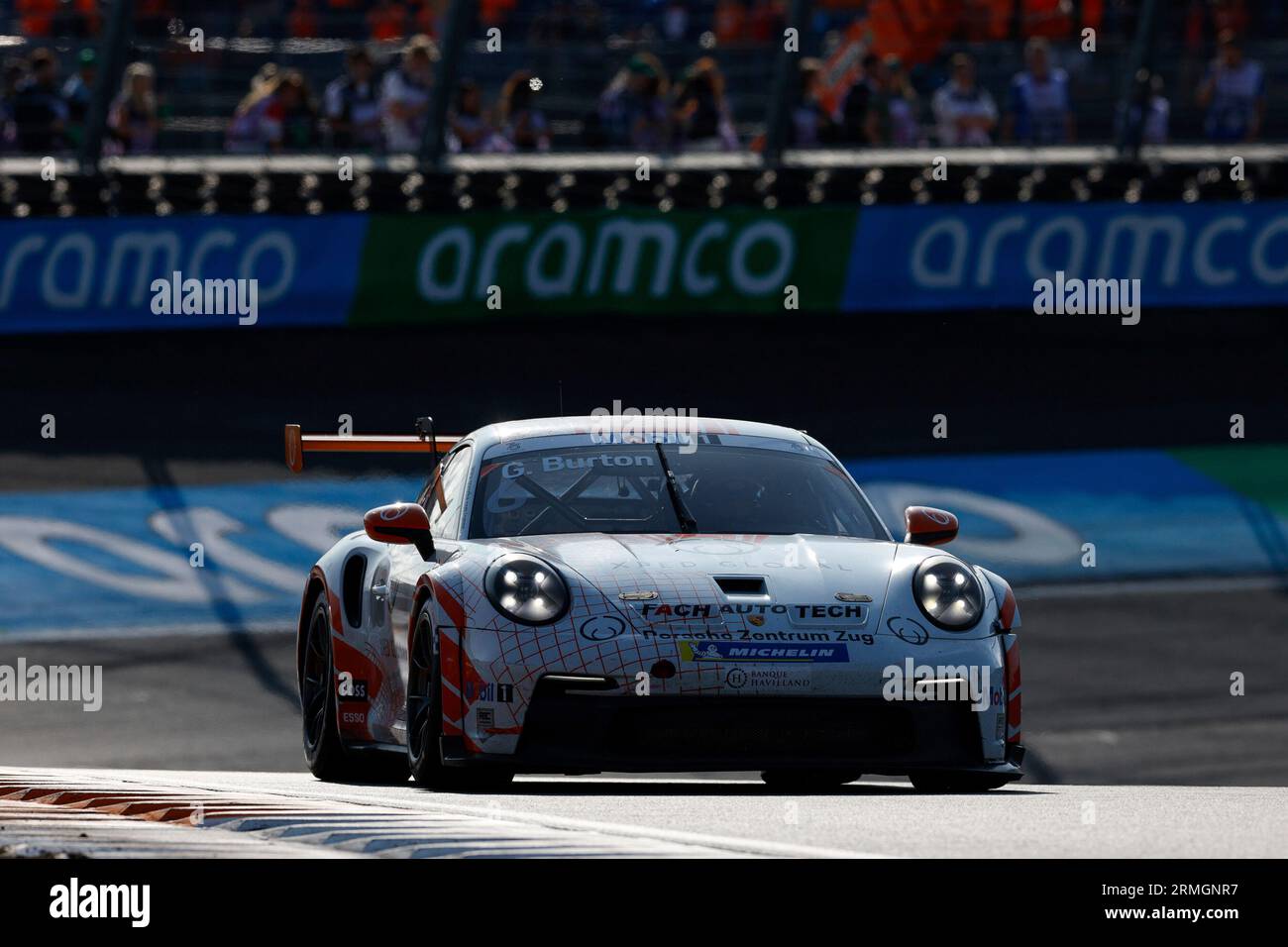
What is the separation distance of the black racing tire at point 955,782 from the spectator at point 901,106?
892 centimetres

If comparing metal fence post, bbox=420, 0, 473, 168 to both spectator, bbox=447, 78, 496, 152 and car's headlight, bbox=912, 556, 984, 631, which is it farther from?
car's headlight, bbox=912, 556, 984, 631

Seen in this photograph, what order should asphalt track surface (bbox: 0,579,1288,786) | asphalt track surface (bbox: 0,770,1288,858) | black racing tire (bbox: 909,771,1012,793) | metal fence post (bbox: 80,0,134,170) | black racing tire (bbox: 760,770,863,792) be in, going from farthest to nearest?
metal fence post (bbox: 80,0,134,170) < asphalt track surface (bbox: 0,579,1288,786) < black racing tire (bbox: 760,770,863,792) < black racing tire (bbox: 909,771,1012,793) < asphalt track surface (bbox: 0,770,1288,858)

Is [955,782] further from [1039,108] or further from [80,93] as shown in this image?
[80,93]

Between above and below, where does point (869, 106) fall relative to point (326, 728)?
above

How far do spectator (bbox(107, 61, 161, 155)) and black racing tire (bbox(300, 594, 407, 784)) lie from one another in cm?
736

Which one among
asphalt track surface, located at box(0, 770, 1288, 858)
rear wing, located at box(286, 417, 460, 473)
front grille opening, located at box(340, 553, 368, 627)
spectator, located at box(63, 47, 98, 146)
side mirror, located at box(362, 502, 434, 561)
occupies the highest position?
→ spectator, located at box(63, 47, 98, 146)

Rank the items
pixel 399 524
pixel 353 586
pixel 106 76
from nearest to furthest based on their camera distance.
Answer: pixel 399 524
pixel 353 586
pixel 106 76

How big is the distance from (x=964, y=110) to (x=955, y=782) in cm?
933

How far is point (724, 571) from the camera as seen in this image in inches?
288

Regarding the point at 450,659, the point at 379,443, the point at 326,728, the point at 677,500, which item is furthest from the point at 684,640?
the point at 379,443

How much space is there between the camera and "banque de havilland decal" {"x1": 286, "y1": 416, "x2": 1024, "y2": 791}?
704cm

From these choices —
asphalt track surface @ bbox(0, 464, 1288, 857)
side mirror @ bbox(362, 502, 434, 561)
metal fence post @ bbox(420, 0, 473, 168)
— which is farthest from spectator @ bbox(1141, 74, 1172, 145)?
side mirror @ bbox(362, 502, 434, 561)
